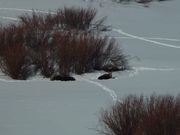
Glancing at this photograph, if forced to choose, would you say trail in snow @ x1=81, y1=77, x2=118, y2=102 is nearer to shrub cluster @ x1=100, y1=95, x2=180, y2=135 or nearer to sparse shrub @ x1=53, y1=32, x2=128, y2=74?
sparse shrub @ x1=53, y1=32, x2=128, y2=74

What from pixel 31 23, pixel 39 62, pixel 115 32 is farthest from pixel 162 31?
pixel 39 62

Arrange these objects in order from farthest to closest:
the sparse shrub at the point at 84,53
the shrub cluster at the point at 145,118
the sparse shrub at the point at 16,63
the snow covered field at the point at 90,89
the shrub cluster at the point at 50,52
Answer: the sparse shrub at the point at 84,53, the shrub cluster at the point at 50,52, the sparse shrub at the point at 16,63, the snow covered field at the point at 90,89, the shrub cluster at the point at 145,118

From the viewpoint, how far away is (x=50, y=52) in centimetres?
845

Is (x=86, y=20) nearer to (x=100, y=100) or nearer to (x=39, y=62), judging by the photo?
(x=39, y=62)

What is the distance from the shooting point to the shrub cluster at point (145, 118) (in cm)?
455

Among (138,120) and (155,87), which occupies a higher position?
(138,120)

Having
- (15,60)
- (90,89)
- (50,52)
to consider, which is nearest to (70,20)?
(50,52)

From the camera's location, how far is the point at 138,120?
16.1 feet

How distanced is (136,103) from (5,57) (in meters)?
3.36

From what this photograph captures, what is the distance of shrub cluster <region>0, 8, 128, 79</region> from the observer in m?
8.02

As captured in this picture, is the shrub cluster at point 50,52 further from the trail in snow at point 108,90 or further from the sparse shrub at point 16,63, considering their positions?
the trail in snow at point 108,90

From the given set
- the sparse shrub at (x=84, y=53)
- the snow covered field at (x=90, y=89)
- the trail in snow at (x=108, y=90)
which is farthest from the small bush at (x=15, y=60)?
the trail in snow at (x=108, y=90)

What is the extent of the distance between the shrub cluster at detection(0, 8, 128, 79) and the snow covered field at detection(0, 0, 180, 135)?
0.87ft

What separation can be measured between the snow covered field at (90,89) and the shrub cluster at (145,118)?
1.44 feet
